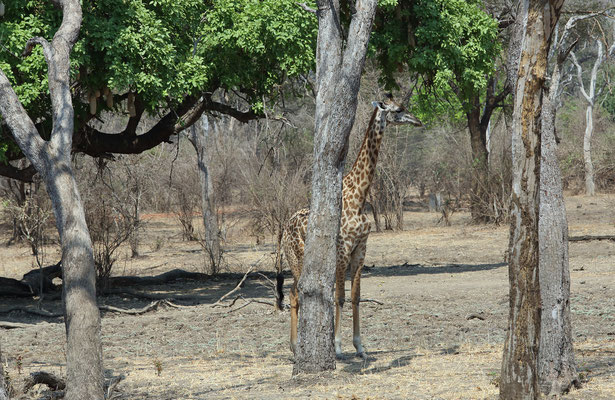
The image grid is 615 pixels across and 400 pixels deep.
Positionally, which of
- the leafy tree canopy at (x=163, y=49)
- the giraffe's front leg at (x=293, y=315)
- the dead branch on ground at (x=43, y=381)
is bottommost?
the dead branch on ground at (x=43, y=381)

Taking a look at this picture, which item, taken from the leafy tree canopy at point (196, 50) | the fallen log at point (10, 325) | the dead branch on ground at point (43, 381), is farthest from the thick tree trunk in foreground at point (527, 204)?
the fallen log at point (10, 325)

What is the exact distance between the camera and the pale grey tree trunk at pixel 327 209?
295 inches

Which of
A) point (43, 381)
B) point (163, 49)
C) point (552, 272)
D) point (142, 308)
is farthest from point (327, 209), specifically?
point (142, 308)

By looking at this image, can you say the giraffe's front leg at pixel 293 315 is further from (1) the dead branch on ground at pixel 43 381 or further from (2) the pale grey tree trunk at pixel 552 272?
(2) the pale grey tree trunk at pixel 552 272

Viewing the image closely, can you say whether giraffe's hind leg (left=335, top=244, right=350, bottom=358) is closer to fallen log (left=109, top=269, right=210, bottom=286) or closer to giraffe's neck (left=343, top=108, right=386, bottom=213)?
giraffe's neck (left=343, top=108, right=386, bottom=213)

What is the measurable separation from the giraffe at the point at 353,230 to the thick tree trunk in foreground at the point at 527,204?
318 cm

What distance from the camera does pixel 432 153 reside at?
3728 cm

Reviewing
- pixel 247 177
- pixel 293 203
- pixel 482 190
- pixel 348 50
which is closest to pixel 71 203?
pixel 348 50

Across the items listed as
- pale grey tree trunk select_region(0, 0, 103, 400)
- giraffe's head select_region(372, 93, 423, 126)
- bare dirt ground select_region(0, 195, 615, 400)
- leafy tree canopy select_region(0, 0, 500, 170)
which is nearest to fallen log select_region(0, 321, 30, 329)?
bare dirt ground select_region(0, 195, 615, 400)

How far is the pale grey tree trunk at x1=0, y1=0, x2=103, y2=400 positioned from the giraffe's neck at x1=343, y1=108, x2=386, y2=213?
10.3 ft

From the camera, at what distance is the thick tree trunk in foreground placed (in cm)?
548

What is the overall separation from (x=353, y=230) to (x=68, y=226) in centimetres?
316

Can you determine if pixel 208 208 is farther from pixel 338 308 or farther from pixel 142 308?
pixel 338 308

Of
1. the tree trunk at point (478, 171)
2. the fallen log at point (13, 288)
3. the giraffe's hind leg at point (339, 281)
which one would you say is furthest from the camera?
the tree trunk at point (478, 171)
